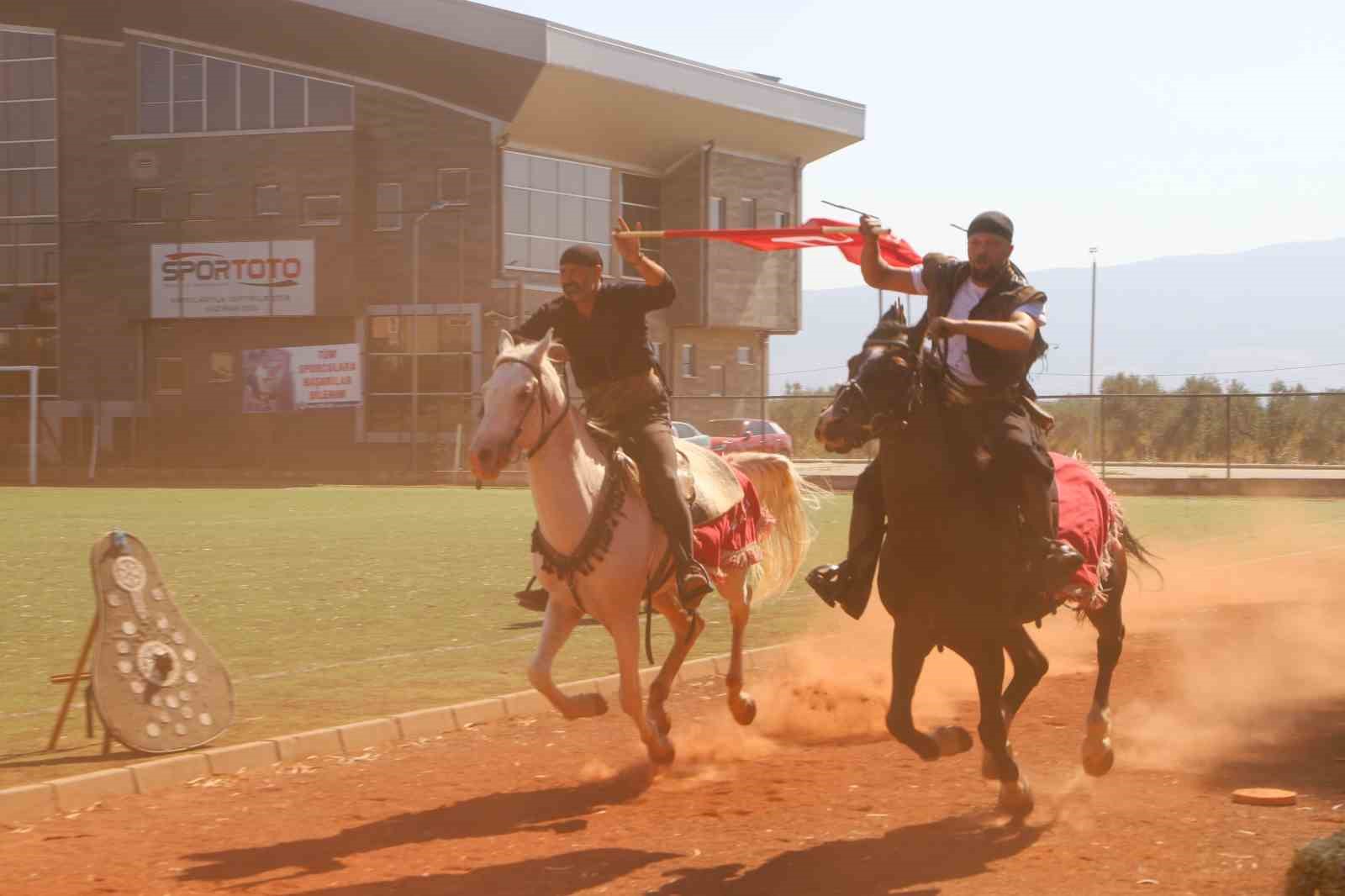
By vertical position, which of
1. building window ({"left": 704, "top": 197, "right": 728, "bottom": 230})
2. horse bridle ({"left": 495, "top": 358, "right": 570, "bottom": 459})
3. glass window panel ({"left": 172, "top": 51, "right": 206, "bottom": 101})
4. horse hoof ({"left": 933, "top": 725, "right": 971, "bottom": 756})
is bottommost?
horse hoof ({"left": 933, "top": 725, "right": 971, "bottom": 756})

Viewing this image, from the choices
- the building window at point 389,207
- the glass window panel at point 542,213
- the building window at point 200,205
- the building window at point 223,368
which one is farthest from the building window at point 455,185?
the building window at point 223,368

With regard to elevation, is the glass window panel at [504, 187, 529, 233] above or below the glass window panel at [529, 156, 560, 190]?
below

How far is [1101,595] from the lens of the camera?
9016 millimetres

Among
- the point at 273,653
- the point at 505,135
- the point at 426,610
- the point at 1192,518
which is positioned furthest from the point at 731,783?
the point at 505,135

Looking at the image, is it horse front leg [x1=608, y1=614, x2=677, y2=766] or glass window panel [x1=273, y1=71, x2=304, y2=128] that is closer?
horse front leg [x1=608, y1=614, x2=677, y2=766]

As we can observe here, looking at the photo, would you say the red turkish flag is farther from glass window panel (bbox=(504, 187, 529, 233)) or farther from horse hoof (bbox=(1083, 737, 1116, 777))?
glass window panel (bbox=(504, 187, 529, 233))

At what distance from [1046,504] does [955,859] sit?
181 cm

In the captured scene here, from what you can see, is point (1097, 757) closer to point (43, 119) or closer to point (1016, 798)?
point (1016, 798)

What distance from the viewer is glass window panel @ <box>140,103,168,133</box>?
200ft

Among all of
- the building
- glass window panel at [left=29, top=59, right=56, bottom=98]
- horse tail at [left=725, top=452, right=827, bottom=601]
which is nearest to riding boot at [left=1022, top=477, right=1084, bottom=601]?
horse tail at [left=725, top=452, right=827, bottom=601]

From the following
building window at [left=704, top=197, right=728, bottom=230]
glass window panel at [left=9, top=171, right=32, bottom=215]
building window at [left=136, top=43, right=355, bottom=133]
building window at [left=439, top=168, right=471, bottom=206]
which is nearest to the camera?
building window at [left=439, top=168, right=471, bottom=206]

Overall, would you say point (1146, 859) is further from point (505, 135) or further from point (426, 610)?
point (505, 135)

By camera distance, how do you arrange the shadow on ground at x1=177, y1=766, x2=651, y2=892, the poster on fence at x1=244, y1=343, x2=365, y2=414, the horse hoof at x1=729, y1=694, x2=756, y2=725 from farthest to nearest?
the poster on fence at x1=244, y1=343, x2=365, y2=414 → the horse hoof at x1=729, y1=694, x2=756, y2=725 → the shadow on ground at x1=177, y1=766, x2=651, y2=892

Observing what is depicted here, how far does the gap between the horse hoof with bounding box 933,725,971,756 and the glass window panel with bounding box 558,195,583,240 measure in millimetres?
54231
